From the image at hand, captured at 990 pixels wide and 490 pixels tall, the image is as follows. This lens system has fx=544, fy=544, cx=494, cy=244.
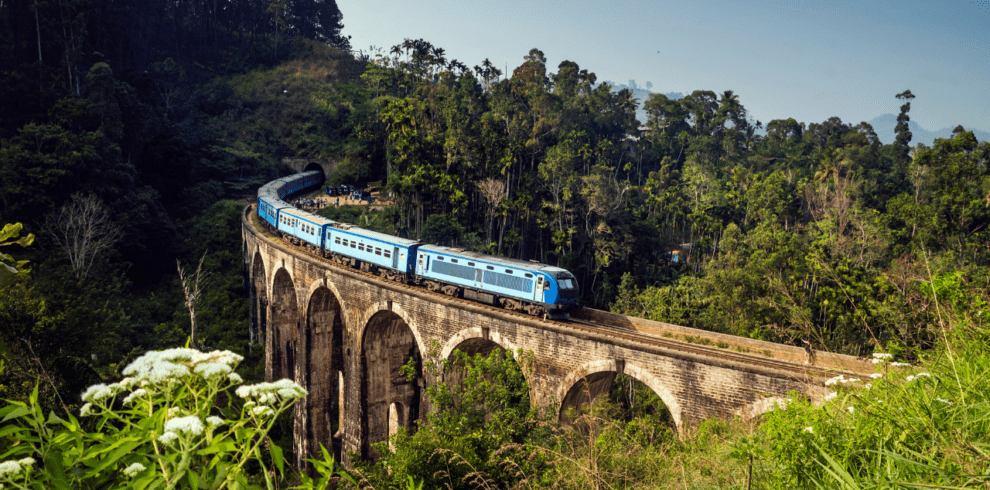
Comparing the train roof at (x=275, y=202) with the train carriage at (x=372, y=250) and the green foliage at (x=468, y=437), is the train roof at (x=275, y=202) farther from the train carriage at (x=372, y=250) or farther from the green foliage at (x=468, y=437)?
the green foliage at (x=468, y=437)

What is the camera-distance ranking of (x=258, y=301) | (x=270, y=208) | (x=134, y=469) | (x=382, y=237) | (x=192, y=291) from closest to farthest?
1. (x=134, y=469)
2. (x=382, y=237)
3. (x=270, y=208)
4. (x=258, y=301)
5. (x=192, y=291)

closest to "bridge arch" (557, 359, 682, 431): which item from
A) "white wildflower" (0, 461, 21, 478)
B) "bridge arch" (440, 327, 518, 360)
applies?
"bridge arch" (440, 327, 518, 360)

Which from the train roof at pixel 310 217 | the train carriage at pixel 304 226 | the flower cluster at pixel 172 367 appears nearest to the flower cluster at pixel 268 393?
the flower cluster at pixel 172 367

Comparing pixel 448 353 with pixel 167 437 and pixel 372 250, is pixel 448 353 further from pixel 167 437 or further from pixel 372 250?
pixel 167 437

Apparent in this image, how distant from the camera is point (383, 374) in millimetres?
28391

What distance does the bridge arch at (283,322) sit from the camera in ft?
114

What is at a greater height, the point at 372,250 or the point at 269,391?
the point at 269,391

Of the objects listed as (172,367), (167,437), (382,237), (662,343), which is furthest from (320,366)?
(167,437)

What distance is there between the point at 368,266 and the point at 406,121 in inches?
963

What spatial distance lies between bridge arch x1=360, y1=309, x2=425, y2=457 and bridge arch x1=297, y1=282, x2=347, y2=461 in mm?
4409

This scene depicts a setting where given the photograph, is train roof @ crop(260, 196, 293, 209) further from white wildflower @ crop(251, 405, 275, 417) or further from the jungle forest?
white wildflower @ crop(251, 405, 275, 417)

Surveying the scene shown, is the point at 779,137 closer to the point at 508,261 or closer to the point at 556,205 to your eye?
the point at 556,205

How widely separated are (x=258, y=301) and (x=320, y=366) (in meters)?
12.5

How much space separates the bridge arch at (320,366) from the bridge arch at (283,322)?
9.70ft
